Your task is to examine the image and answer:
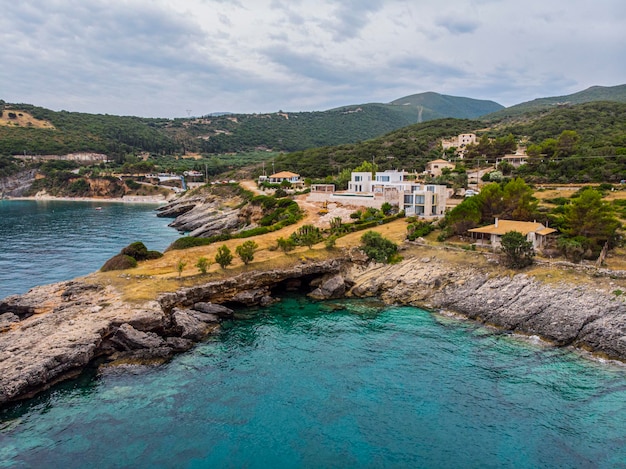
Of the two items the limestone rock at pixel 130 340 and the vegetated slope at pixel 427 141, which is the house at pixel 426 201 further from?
the vegetated slope at pixel 427 141

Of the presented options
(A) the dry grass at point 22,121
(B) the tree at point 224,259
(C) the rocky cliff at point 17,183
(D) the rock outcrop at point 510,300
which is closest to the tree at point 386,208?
(D) the rock outcrop at point 510,300

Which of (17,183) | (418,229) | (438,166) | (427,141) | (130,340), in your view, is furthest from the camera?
(17,183)

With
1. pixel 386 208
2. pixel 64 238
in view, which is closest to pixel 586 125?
pixel 386 208

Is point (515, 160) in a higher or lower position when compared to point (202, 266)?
higher

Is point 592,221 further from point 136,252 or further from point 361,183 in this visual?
point 136,252

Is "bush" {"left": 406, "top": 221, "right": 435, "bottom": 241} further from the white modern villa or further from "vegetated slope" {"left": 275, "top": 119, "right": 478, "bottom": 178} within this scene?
"vegetated slope" {"left": 275, "top": 119, "right": 478, "bottom": 178}

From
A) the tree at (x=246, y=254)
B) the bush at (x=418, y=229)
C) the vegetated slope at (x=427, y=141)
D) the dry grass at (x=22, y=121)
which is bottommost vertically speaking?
the tree at (x=246, y=254)
